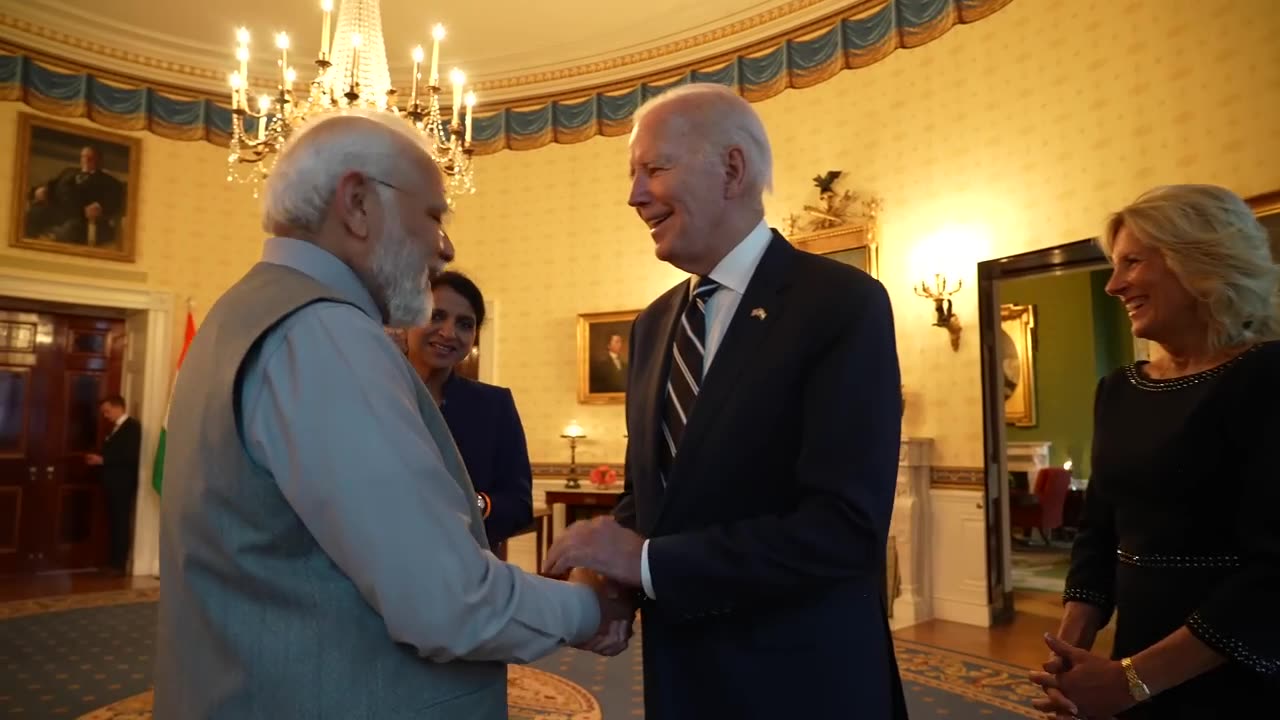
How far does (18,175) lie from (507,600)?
31.2ft

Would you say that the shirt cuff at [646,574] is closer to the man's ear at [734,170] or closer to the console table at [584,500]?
the man's ear at [734,170]

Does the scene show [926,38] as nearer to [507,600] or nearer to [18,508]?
[507,600]

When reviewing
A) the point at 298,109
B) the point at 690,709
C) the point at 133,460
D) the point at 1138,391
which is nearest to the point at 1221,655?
the point at 1138,391

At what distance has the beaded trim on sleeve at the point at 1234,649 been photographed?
150 centimetres

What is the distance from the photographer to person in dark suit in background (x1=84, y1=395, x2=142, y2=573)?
342 inches

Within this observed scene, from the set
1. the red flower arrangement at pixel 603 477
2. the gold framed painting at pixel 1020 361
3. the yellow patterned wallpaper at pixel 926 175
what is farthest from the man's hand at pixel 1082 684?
the gold framed painting at pixel 1020 361

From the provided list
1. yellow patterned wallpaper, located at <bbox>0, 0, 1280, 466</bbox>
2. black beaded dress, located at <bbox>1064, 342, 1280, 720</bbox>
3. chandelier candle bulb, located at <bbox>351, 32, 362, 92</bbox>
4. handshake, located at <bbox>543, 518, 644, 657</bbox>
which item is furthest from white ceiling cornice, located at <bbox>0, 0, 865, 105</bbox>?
handshake, located at <bbox>543, 518, 644, 657</bbox>

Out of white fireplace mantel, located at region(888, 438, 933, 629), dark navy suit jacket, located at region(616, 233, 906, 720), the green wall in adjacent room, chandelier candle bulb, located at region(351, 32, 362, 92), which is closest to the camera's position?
dark navy suit jacket, located at region(616, 233, 906, 720)

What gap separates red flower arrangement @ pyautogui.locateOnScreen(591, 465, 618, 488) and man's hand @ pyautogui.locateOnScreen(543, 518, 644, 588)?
279 inches

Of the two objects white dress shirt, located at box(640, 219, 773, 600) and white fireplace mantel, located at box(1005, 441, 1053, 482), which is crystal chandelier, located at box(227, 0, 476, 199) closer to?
white dress shirt, located at box(640, 219, 773, 600)

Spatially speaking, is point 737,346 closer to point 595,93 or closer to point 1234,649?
point 1234,649

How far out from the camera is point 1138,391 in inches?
73.7

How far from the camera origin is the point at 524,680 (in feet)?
16.0

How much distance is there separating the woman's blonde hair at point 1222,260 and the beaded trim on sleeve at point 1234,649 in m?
0.57
